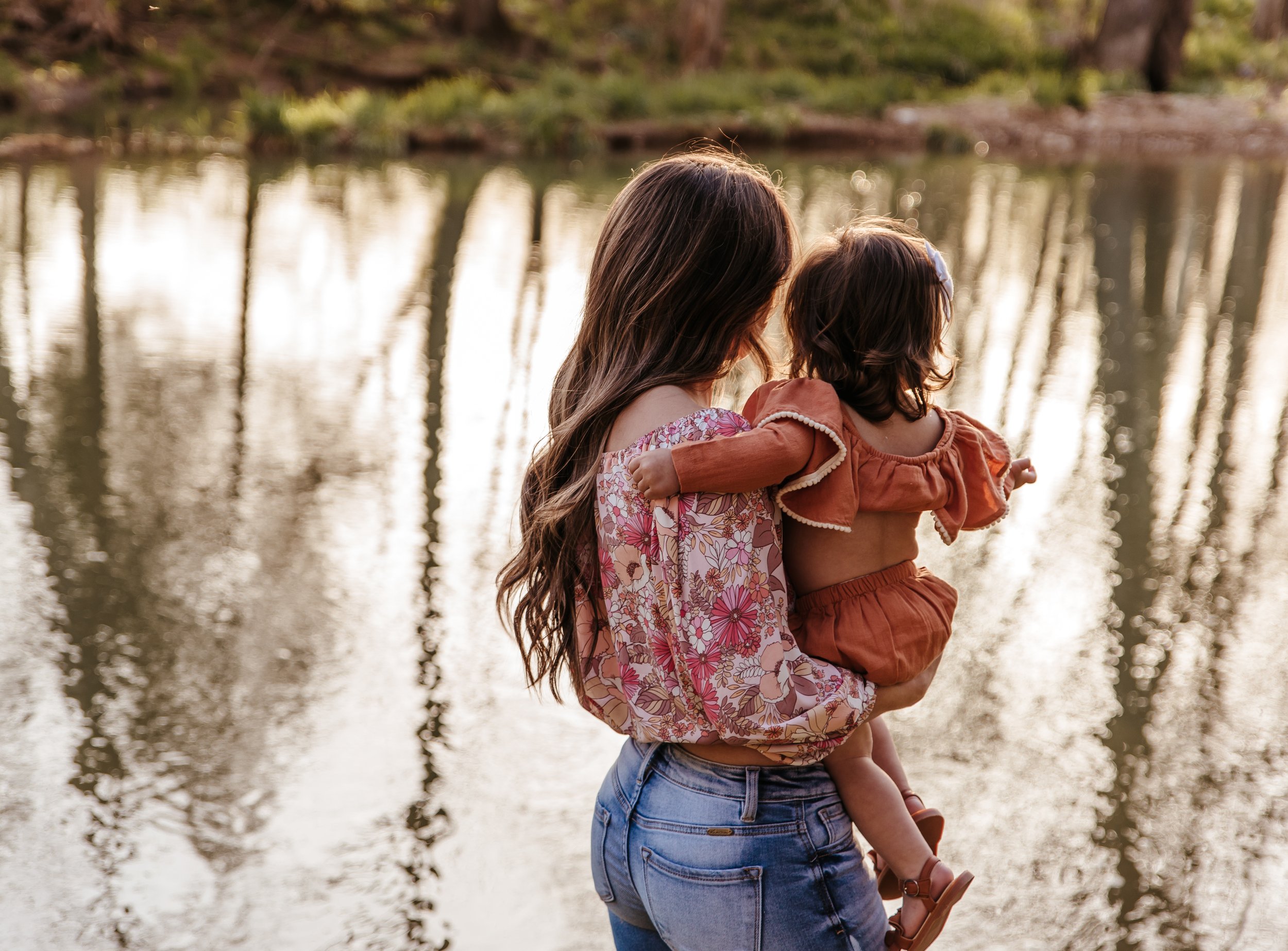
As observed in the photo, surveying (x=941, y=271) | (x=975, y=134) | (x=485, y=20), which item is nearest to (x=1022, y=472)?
(x=941, y=271)

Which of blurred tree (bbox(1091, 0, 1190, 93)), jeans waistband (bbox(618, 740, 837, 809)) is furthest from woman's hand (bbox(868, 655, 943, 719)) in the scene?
blurred tree (bbox(1091, 0, 1190, 93))

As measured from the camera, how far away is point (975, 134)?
1714 cm

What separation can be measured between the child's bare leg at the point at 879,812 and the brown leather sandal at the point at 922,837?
0.03 metres

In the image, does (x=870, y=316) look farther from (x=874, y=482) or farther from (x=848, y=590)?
(x=848, y=590)

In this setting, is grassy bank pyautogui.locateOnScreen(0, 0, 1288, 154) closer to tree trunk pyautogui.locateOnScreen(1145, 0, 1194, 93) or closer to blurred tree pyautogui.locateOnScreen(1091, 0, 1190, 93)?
tree trunk pyautogui.locateOnScreen(1145, 0, 1194, 93)

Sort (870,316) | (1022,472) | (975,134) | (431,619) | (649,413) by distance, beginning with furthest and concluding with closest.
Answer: (975,134)
(431,619)
(1022,472)
(870,316)
(649,413)

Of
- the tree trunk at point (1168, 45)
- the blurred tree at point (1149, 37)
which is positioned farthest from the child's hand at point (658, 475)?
the tree trunk at point (1168, 45)

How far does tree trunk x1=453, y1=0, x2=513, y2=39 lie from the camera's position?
22125 millimetres

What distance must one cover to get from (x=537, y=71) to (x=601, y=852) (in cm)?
2022

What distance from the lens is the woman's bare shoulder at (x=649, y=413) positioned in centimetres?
157

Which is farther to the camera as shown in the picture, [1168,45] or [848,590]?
[1168,45]

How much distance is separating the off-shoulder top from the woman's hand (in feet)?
0.70

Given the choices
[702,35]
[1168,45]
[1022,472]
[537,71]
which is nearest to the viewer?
[1022,472]

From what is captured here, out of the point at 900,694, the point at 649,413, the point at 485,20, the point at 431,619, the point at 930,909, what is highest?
the point at 485,20
